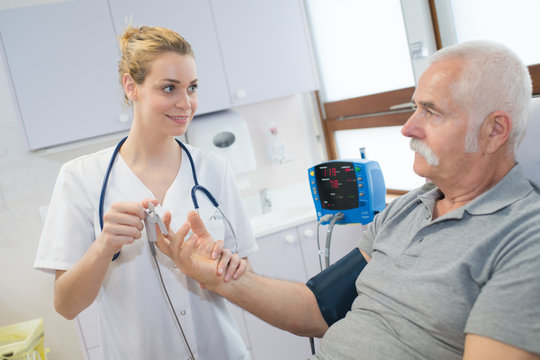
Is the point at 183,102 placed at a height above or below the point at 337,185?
above

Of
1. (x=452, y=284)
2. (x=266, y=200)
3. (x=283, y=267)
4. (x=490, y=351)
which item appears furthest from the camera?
(x=266, y=200)

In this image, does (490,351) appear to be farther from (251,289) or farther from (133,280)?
(133,280)

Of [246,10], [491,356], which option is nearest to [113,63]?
[246,10]

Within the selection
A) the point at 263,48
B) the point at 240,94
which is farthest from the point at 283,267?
the point at 263,48

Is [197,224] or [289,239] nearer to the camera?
[197,224]

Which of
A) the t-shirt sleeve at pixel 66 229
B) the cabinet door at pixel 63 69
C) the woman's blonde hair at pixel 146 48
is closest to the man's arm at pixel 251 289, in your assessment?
the t-shirt sleeve at pixel 66 229

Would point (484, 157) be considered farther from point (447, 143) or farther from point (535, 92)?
point (535, 92)

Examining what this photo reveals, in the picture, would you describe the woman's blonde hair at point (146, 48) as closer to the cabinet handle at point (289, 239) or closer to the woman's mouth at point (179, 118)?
the woman's mouth at point (179, 118)

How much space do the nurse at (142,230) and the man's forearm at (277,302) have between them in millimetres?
49

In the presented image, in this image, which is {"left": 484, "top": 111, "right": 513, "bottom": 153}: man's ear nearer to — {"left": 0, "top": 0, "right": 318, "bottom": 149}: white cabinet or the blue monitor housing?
the blue monitor housing

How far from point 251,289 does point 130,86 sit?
68 cm

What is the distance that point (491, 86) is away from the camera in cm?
105

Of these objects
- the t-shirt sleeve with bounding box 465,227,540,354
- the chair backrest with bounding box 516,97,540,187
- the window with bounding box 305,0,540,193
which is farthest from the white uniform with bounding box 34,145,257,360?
the window with bounding box 305,0,540,193

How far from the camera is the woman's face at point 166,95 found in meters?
1.30
